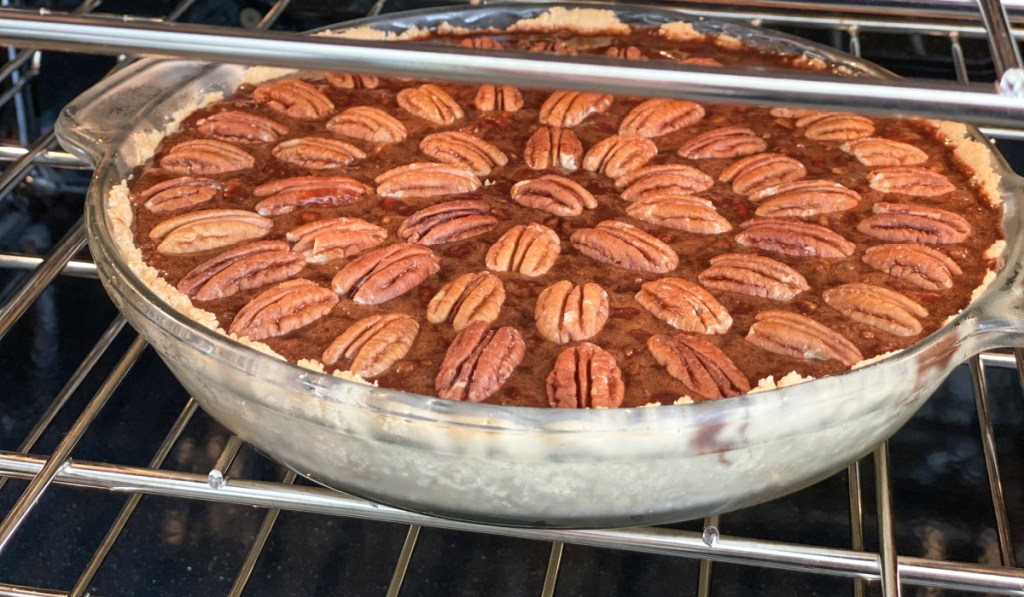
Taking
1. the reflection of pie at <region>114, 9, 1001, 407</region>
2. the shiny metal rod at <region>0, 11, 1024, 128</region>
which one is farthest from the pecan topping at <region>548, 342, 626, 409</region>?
the shiny metal rod at <region>0, 11, 1024, 128</region>

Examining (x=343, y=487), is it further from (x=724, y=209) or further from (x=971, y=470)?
(x=971, y=470)

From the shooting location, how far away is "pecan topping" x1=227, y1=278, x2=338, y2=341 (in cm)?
96

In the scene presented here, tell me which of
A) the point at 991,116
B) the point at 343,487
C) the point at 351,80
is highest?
the point at 351,80

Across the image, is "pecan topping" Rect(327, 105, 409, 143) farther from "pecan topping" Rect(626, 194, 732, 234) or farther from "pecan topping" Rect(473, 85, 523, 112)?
"pecan topping" Rect(626, 194, 732, 234)

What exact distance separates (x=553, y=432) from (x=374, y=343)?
220 mm

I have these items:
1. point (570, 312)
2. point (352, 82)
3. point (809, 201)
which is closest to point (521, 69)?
point (570, 312)

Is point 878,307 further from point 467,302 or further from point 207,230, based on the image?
point 207,230

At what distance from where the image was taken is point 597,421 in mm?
783

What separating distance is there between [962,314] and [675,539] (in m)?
0.32

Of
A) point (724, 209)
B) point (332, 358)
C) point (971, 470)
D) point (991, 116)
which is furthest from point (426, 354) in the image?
point (971, 470)

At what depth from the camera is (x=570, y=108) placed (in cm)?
133

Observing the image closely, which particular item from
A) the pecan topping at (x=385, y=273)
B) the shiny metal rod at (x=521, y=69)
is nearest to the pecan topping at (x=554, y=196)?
the pecan topping at (x=385, y=273)

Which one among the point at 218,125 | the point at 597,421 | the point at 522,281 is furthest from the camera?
the point at 218,125

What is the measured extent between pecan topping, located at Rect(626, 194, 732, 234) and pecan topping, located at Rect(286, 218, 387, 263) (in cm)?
28
